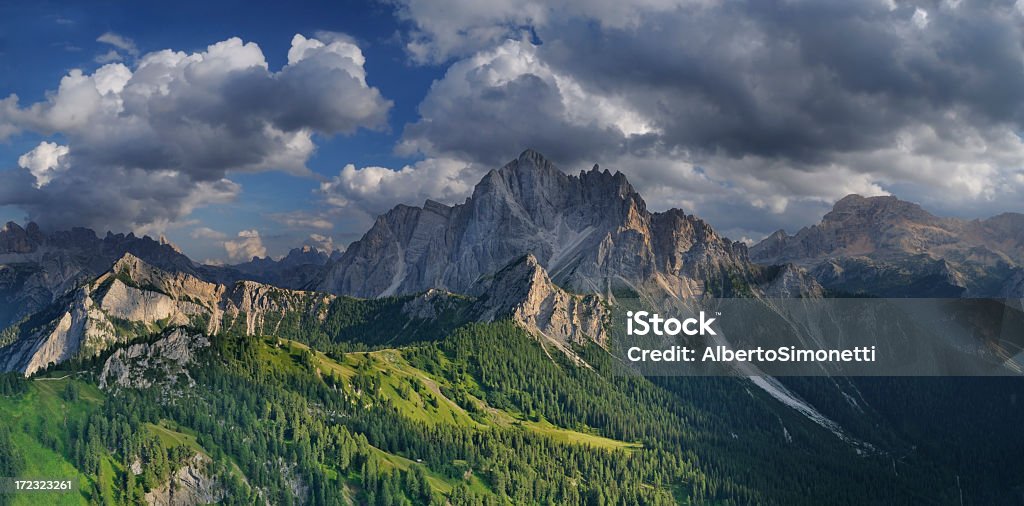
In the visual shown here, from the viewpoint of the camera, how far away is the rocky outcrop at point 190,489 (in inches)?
6683

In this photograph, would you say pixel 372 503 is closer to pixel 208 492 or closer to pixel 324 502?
pixel 324 502

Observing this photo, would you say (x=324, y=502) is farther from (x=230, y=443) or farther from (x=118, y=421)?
(x=118, y=421)

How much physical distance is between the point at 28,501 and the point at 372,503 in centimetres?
7170

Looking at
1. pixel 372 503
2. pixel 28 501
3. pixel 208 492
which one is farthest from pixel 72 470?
pixel 372 503

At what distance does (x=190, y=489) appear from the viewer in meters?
175

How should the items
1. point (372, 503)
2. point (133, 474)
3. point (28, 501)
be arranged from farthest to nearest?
point (372, 503), point (133, 474), point (28, 501)

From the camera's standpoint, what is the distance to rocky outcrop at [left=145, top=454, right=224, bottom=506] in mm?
169750

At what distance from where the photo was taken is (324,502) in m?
189

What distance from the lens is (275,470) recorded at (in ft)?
627

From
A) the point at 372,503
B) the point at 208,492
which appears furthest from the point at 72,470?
the point at 372,503

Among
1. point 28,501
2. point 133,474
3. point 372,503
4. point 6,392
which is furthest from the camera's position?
point 372,503

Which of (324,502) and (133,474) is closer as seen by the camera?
(133,474)

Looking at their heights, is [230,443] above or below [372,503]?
above

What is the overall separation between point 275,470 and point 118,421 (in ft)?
118
